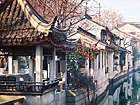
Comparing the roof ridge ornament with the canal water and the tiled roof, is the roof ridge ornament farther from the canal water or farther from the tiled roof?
the canal water

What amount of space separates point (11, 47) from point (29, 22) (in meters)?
1.35

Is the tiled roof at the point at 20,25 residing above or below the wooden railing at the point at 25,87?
above

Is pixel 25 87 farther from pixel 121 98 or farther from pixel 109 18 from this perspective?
pixel 109 18

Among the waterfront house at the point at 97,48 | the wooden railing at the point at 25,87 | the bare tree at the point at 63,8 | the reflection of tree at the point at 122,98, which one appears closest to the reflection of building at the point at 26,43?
the wooden railing at the point at 25,87

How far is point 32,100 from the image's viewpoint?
983 centimetres

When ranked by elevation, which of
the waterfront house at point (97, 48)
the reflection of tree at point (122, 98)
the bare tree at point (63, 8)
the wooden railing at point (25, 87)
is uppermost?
the bare tree at point (63, 8)

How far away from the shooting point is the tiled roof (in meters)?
9.74

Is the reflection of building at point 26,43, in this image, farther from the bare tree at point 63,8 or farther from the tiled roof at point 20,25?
the bare tree at point 63,8

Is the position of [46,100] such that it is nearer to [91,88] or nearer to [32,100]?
[32,100]

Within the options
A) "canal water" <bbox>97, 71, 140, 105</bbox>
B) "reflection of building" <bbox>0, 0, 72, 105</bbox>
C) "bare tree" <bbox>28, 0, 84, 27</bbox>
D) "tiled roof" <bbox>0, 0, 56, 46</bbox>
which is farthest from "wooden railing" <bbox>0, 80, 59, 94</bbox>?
"canal water" <bbox>97, 71, 140, 105</bbox>

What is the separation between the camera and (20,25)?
34.2 ft

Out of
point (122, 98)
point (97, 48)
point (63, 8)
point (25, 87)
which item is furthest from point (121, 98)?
point (25, 87)

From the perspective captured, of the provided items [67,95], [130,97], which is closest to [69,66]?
[67,95]

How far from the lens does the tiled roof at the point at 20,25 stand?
9.74 metres
